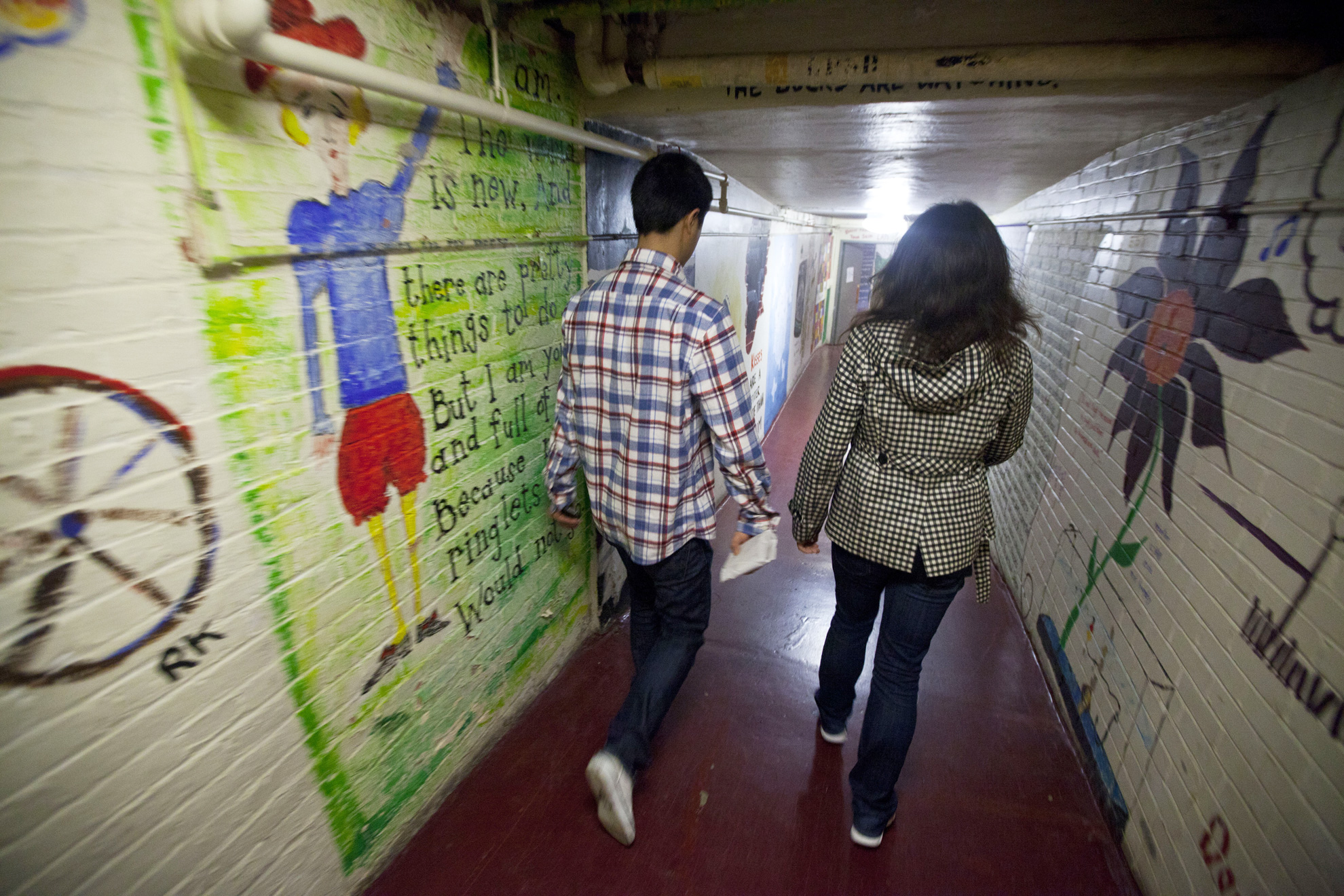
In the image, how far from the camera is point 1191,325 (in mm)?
1895

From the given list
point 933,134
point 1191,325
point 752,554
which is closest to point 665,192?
point 752,554

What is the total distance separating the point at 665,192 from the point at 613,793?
5.98 ft

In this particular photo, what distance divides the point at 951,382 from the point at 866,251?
12990mm

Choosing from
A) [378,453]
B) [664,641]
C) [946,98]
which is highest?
[946,98]

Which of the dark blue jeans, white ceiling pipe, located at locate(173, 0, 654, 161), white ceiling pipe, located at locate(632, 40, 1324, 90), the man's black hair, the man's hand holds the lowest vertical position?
the dark blue jeans

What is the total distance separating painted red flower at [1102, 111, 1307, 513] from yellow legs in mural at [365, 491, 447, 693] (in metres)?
2.28

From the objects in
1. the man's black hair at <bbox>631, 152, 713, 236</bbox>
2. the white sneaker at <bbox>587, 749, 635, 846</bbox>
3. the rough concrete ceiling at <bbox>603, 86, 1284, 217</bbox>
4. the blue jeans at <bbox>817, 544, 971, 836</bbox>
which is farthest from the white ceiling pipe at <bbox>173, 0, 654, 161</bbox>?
the white sneaker at <bbox>587, 749, 635, 846</bbox>

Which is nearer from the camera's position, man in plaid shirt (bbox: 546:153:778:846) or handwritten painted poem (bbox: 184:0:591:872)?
handwritten painted poem (bbox: 184:0:591:872)

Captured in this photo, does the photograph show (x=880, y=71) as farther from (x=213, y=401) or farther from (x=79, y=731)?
(x=79, y=731)

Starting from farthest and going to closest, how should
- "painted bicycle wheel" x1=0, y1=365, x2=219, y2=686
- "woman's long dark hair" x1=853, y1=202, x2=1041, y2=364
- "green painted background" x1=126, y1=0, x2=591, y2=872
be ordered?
"woman's long dark hair" x1=853, y1=202, x2=1041, y2=364 → "green painted background" x1=126, y1=0, x2=591, y2=872 → "painted bicycle wheel" x1=0, y1=365, x2=219, y2=686

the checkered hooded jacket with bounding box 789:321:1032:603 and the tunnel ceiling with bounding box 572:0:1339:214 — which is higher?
the tunnel ceiling with bounding box 572:0:1339:214

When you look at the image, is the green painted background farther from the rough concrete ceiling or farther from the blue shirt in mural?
the rough concrete ceiling

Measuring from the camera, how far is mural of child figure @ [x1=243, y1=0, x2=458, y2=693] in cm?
121

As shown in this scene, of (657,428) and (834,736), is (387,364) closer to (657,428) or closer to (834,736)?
(657,428)
